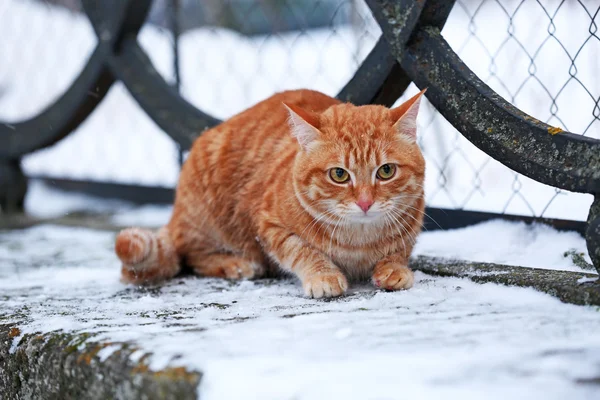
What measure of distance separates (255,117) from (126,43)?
1.18m

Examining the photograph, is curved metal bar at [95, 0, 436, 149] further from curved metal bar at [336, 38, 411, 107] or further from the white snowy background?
the white snowy background

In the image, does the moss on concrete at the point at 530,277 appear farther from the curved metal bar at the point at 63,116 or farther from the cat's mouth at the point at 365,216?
the curved metal bar at the point at 63,116

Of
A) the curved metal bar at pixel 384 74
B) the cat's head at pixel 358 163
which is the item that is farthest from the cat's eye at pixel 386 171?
the curved metal bar at pixel 384 74

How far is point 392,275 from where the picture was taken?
228 centimetres

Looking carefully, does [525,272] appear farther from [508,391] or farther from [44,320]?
[44,320]

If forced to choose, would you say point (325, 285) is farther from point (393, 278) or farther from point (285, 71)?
point (285, 71)

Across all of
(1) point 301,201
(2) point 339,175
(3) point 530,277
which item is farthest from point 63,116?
(3) point 530,277

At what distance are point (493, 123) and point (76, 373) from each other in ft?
4.52

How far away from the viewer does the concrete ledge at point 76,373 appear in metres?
1.58

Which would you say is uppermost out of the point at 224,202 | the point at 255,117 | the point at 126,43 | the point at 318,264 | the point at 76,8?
the point at 76,8

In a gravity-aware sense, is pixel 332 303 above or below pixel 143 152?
below

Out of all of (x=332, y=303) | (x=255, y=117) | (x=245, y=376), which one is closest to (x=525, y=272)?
(x=332, y=303)

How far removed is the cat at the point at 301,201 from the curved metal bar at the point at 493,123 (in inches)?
6.2

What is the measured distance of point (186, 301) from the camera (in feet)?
7.72
